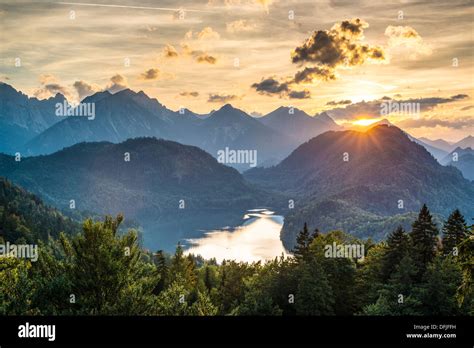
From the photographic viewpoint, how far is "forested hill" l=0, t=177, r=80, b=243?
87438mm

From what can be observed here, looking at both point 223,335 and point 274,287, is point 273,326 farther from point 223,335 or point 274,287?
point 274,287

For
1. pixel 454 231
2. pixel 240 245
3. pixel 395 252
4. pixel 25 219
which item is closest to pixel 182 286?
pixel 395 252

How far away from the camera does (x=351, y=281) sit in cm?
3069

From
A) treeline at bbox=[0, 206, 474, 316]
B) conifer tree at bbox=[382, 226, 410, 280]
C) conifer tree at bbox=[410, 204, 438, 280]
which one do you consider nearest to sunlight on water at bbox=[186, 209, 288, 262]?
conifer tree at bbox=[382, 226, 410, 280]

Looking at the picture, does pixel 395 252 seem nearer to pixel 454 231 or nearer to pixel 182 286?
pixel 454 231

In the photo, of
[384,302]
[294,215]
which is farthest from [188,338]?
[294,215]

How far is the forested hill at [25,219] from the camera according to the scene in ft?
287

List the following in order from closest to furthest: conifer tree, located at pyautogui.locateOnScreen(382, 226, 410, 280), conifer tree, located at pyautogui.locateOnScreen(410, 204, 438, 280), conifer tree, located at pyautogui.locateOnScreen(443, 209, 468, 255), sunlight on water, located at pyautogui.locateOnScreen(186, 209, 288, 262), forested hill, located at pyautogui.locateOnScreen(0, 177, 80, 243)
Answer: conifer tree, located at pyautogui.locateOnScreen(410, 204, 438, 280) < conifer tree, located at pyautogui.locateOnScreen(443, 209, 468, 255) < conifer tree, located at pyautogui.locateOnScreen(382, 226, 410, 280) < forested hill, located at pyautogui.locateOnScreen(0, 177, 80, 243) < sunlight on water, located at pyautogui.locateOnScreen(186, 209, 288, 262)

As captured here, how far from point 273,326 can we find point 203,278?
4965 centimetres

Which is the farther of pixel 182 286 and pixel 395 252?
pixel 395 252

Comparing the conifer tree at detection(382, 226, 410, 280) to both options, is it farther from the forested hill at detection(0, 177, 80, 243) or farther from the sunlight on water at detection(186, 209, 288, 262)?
the sunlight on water at detection(186, 209, 288, 262)

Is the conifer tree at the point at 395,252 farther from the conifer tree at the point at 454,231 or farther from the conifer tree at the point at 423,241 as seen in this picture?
the conifer tree at the point at 454,231

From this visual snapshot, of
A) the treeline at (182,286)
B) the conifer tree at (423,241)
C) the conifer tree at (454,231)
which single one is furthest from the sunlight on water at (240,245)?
the conifer tree at (423,241)

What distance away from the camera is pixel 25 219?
102 metres
